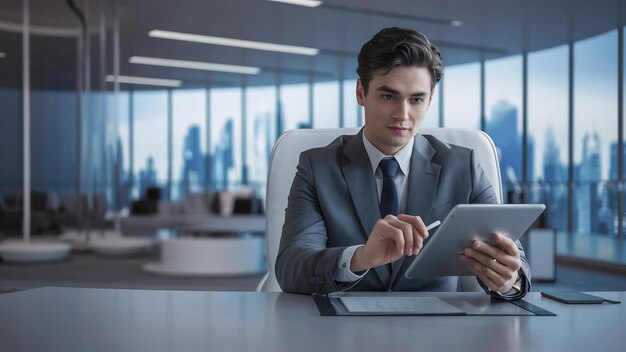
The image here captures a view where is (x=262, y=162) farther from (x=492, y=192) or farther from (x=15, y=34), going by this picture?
(x=492, y=192)

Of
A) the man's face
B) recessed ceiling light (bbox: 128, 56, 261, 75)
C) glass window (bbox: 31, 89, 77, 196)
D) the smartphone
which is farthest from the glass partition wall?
the smartphone

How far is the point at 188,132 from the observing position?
33.3 feet

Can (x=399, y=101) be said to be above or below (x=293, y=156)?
above

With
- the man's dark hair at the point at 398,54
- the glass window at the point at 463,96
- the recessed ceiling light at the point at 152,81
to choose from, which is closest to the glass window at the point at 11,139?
the recessed ceiling light at the point at 152,81

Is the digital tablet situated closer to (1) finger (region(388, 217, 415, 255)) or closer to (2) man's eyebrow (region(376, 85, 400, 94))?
(1) finger (region(388, 217, 415, 255))

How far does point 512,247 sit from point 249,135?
878 cm

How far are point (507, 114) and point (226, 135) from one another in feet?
14.2

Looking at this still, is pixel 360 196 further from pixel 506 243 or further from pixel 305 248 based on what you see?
pixel 506 243

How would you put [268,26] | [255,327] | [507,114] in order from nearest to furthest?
[255,327] → [268,26] → [507,114]

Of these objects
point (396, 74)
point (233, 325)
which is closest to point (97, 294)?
point (233, 325)

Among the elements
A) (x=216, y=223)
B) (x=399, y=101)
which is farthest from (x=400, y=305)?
(x=216, y=223)

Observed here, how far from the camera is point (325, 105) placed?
9648mm

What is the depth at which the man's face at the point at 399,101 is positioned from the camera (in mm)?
1561

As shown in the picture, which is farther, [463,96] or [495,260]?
[463,96]
